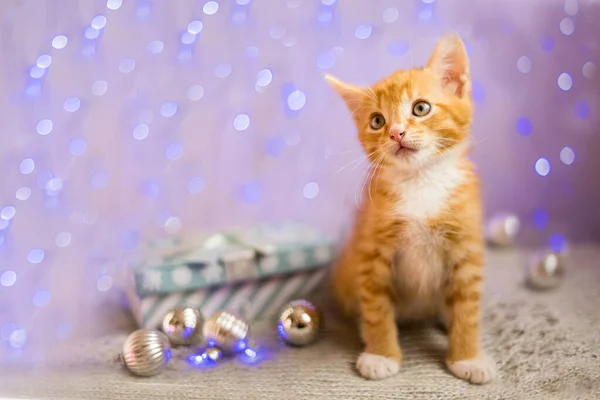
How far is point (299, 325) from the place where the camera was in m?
1.07

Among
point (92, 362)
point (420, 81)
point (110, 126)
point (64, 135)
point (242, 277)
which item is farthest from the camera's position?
point (110, 126)

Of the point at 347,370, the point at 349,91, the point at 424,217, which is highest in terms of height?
the point at 349,91

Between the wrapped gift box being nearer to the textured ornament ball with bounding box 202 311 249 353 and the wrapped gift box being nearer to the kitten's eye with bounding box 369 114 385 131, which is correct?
the textured ornament ball with bounding box 202 311 249 353

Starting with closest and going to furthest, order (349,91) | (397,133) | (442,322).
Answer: (397,133) → (349,91) → (442,322)

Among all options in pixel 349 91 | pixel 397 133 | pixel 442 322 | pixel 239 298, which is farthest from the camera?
pixel 239 298

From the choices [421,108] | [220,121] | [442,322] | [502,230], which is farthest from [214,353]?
[502,230]

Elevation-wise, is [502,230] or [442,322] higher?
[502,230]

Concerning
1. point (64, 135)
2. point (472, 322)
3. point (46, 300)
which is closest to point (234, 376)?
point (472, 322)

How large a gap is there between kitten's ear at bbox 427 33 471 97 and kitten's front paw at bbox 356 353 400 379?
462 millimetres

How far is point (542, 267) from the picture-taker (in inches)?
52.0

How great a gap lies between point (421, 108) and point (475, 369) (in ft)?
1.41

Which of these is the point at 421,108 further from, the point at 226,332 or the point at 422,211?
the point at 226,332

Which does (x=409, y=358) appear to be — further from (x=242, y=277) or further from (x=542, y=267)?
(x=542, y=267)

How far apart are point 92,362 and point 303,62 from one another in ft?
2.92
